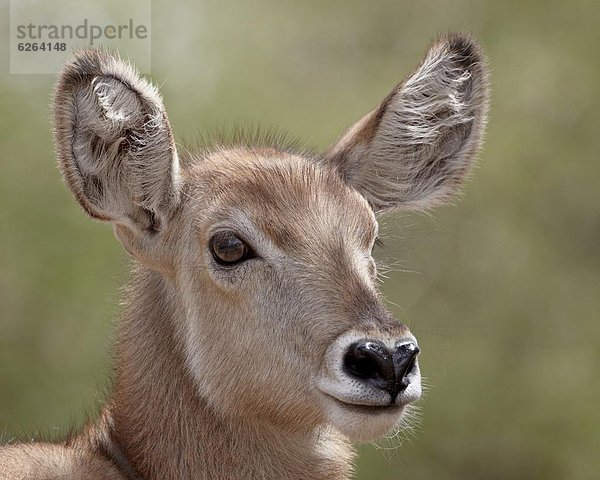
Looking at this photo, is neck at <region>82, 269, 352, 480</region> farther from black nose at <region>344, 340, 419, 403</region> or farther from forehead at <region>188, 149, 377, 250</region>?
black nose at <region>344, 340, 419, 403</region>

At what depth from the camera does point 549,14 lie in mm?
22688

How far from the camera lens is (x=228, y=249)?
675cm

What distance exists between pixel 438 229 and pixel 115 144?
1285cm

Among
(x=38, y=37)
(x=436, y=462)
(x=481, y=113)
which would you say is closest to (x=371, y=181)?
(x=481, y=113)

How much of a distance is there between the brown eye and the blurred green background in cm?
1004

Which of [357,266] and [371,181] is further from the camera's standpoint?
[371,181]

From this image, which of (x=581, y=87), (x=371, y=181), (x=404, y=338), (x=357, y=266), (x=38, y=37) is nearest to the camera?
(x=404, y=338)

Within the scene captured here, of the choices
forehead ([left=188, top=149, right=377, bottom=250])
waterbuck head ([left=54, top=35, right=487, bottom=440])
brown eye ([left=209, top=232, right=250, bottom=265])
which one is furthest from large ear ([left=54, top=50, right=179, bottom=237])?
brown eye ([left=209, top=232, right=250, bottom=265])

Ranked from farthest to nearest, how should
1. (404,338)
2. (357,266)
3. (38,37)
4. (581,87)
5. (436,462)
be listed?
(581,87) → (436,462) → (38,37) → (357,266) → (404,338)

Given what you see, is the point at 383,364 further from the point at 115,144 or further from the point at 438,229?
the point at 438,229

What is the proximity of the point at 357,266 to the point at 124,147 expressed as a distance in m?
1.48

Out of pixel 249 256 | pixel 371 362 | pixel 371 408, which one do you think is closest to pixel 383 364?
pixel 371 362

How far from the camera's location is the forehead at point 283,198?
6723mm

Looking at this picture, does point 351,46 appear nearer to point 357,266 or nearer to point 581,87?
point 581,87
